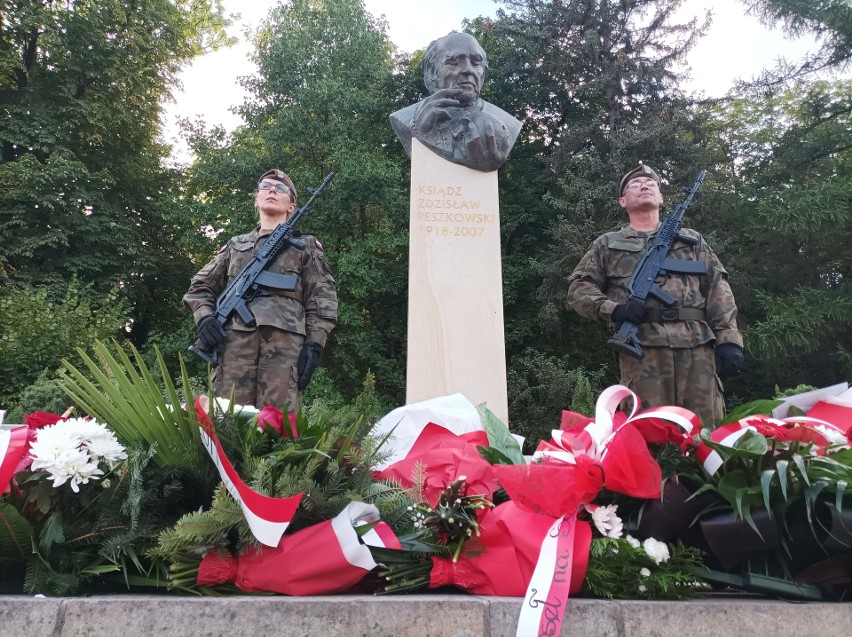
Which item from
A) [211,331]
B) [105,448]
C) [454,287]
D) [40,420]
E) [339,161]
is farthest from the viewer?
[339,161]

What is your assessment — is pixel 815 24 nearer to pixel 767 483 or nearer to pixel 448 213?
pixel 448 213

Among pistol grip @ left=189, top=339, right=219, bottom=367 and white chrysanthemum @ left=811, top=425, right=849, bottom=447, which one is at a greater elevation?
pistol grip @ left=189, top=339, right=219, bottom=367

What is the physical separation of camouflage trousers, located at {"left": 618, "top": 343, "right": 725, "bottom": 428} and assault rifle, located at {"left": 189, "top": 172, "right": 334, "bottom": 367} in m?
2.17

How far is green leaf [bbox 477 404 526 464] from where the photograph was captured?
253 centimetres

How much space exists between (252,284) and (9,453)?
274cm

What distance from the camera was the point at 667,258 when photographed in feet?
14.6

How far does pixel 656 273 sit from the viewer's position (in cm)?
437

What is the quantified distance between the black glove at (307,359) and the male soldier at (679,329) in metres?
1.58

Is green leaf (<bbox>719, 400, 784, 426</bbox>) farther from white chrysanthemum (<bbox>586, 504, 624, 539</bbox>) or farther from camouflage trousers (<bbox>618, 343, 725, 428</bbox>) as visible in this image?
camouflage trousers (<bbox>618, 343, 725, 428</bbox>)

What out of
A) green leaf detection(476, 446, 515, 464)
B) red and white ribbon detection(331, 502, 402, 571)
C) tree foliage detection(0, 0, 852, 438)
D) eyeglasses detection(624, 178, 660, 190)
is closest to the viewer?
red and white ribbon detection(331, 502, 402, 571)

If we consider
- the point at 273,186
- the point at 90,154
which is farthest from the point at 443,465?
the point at 90,154

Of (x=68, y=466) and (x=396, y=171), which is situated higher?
(x=396, y=171)

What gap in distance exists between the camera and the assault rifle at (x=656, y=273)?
425 centimetres

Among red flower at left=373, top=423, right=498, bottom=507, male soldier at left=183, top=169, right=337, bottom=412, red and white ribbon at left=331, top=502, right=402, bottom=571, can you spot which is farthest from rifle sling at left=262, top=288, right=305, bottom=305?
red and white ribbon at left=331, top=502, right=402, bottom=571
